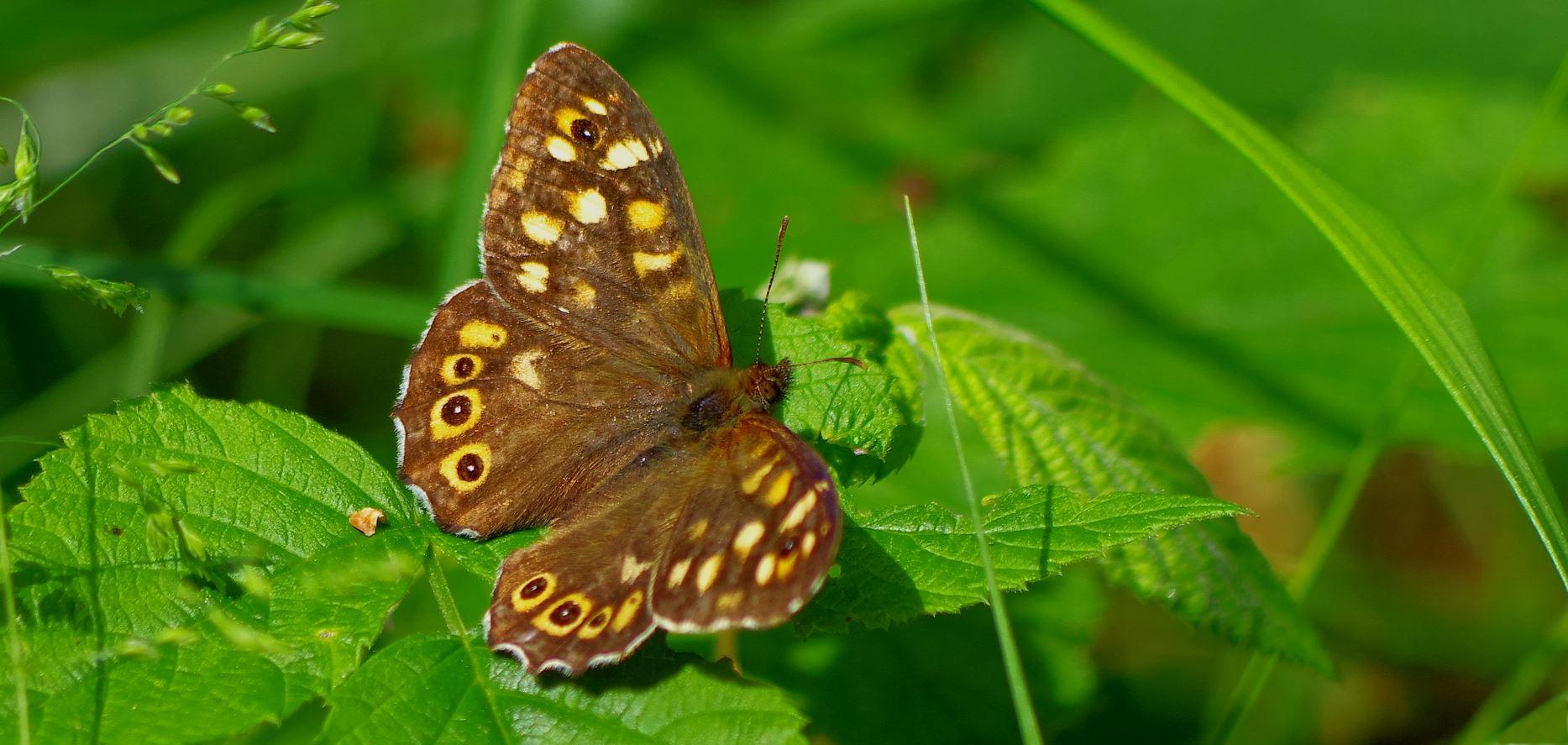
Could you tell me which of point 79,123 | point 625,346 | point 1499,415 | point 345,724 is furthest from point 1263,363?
point 79,123

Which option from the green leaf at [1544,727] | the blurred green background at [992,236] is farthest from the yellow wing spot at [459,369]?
the green leaf at [1544,727]

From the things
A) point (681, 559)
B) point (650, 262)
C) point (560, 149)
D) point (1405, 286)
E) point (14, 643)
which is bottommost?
point (14, 643)

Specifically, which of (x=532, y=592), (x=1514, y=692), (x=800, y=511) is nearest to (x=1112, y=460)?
(x=800, y=511)

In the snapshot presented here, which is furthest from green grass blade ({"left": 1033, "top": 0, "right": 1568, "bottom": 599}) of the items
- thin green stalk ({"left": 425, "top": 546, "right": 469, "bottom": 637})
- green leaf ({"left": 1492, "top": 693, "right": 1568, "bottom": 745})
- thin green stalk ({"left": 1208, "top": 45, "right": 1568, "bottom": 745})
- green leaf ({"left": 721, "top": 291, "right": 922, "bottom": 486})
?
thin green stalk ({"left": 425, "top": 546, "right": 469, "bottom": 637})

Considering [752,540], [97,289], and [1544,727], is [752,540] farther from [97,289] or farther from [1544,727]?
[1544,727]

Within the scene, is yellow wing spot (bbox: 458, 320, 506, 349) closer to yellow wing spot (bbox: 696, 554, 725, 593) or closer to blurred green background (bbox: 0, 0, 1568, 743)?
yellow wing spot (bbox: 696, 554, 725, 593)

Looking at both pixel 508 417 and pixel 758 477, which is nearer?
pixel 758 477
